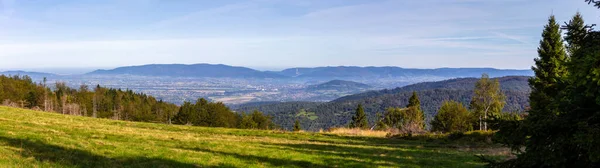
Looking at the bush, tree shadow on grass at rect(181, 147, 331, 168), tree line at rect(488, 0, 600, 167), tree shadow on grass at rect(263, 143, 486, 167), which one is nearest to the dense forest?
the bush

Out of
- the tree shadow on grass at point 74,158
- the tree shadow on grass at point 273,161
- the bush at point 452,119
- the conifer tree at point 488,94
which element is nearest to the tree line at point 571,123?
the tree shadow on grass at point 273,161

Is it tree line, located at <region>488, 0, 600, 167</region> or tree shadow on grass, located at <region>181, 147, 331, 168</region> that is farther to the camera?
tree shadow on grass, located at <region>181, 147, 331, 168</region>

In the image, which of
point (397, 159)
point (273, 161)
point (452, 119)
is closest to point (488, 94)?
point (452, 119)

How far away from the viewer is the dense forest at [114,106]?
304 feet

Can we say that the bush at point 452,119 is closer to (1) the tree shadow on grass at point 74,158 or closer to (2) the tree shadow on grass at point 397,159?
(2) the tree shadow on grass at point 397,159

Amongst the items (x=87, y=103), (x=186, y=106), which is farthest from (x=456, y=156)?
(x=87, y=103)

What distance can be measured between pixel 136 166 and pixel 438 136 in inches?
1007

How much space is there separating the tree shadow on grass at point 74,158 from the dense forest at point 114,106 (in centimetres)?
7534

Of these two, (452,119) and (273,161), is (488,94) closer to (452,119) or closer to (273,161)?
(452,119)

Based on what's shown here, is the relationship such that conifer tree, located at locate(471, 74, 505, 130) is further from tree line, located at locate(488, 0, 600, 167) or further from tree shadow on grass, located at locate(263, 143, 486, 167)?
tree line, located at locate(488, 0, 600, 167)

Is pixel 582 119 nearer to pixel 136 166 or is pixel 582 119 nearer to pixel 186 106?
pixel 136 166

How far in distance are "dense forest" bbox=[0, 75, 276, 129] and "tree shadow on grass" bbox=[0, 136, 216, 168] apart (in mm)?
75341

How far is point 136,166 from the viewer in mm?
Result: 11414

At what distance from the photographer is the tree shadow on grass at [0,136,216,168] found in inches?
433
